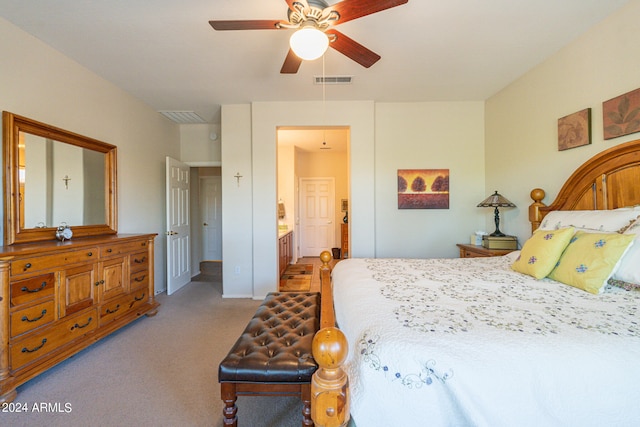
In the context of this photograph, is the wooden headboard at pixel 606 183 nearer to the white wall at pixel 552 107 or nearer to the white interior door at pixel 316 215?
the white wall at pixel 552 107

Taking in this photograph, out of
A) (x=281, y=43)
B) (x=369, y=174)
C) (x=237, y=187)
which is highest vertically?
(x=281, y=43)

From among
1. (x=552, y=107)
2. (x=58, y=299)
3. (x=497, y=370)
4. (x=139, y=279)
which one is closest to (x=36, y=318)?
(x=58, y=299)

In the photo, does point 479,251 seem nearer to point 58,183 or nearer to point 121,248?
point 121,248

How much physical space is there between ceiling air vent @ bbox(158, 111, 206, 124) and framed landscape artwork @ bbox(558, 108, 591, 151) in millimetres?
4401

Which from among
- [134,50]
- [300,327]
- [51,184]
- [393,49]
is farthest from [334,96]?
[51,184]

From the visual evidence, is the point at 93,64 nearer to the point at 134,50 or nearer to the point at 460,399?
the point at 134,50

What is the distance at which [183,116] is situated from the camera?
13.2 feet

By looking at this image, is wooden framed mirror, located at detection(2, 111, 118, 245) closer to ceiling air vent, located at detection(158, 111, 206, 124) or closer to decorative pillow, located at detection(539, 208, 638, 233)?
ceiling air vent, located at detection(158, 111, 206, 124)

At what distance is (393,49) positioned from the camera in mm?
2381

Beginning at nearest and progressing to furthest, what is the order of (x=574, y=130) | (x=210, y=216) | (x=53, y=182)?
(x=574, y=130) → (x=53, y=182) → (x=210, y=216)

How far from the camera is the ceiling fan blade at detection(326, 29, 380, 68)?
1.70 metres

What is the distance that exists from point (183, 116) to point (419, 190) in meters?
3.66

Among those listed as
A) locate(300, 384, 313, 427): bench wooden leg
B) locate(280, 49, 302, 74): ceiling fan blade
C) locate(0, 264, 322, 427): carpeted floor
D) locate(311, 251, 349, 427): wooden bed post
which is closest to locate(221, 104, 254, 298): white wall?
locate(0, 264, 322, 427): carpeted floor

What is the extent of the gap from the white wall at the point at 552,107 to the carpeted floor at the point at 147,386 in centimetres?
300
